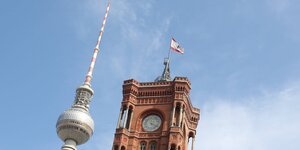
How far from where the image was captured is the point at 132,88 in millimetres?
94938

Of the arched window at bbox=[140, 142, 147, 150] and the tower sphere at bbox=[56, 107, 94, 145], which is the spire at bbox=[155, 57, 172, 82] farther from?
the tower sphere at bbox=[56, 107, 94, 145]

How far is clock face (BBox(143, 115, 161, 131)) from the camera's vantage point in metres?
92.2

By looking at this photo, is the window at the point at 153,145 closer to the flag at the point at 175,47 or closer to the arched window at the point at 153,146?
the arched window at the point at 153,146

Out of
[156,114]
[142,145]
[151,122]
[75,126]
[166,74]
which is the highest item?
[166,74]

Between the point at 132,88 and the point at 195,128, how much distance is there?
41.9 feet

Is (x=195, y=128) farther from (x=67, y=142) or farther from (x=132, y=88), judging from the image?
(x=67, y=142)

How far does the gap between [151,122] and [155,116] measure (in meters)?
1.26

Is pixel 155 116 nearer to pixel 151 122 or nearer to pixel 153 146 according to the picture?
pixel 151 122

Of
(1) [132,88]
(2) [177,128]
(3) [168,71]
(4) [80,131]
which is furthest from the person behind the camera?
(3) [168,71]

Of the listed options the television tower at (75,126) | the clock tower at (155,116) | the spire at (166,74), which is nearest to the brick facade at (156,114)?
the clock tower at (155,116)

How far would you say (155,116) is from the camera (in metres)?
93.6

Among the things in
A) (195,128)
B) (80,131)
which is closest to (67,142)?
(80,131)

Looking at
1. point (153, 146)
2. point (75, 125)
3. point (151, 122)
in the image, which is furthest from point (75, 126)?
point (151, 122)

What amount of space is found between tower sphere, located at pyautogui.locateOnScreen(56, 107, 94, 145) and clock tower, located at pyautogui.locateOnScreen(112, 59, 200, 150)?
41.1ft
